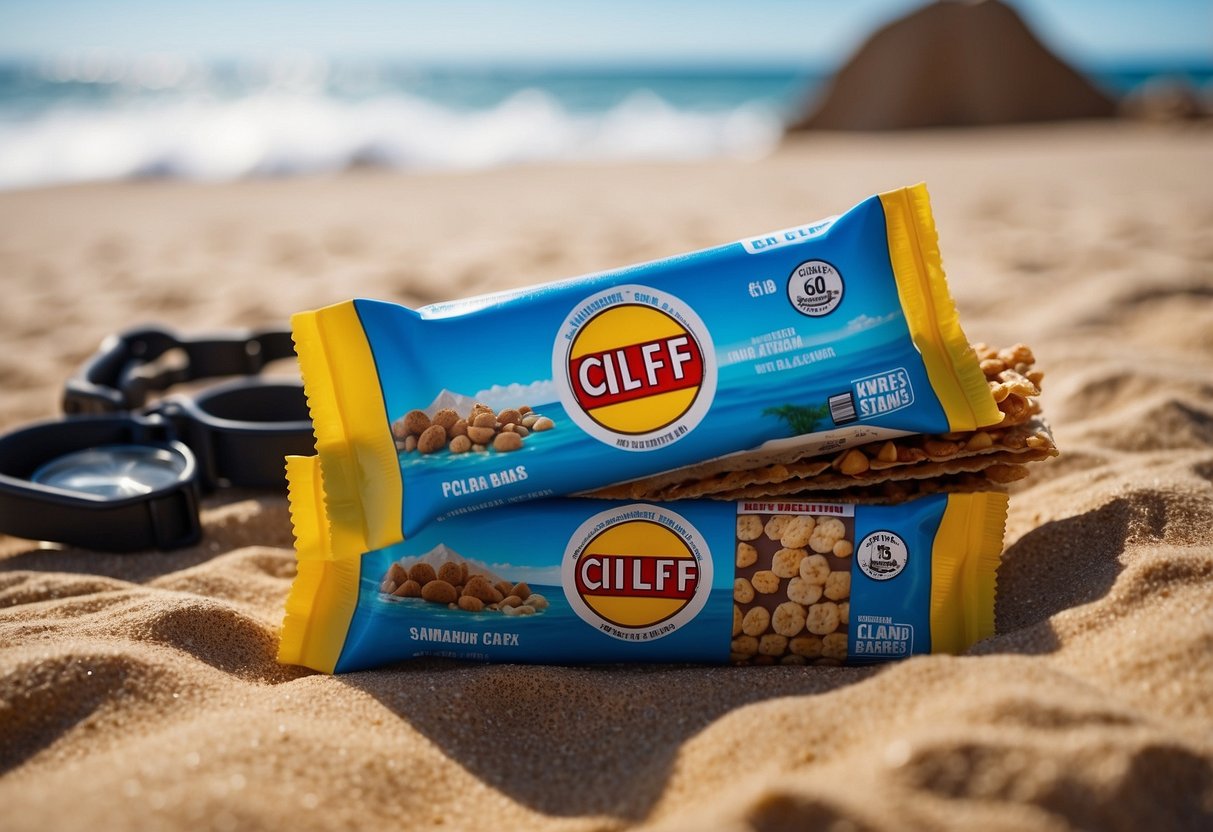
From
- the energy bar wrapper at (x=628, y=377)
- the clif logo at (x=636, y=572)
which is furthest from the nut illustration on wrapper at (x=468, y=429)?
the clif logo at (x=636, y=572)

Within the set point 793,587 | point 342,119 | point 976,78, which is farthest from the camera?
point 342,119

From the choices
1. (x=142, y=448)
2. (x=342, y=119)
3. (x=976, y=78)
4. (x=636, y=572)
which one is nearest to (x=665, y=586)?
(x=636, y=572)

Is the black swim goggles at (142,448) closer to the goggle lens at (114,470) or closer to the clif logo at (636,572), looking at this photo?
the goggle lens at (114,470)

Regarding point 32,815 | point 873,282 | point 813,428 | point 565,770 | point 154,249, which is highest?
point 154,249

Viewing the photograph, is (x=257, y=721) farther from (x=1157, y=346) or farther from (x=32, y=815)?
(x=1157, y=346)

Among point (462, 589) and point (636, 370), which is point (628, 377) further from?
point (462, 589)

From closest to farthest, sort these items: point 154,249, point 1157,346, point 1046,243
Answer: point 1157,346
point 1046,243
point 154,249

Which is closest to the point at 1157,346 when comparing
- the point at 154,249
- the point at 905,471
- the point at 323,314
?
the point at 905,471
